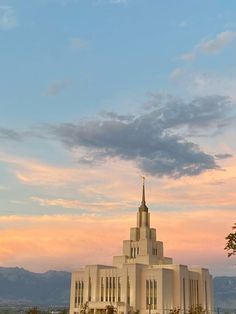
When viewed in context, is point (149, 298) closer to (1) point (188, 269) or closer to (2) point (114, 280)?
(2) point (114, 280)

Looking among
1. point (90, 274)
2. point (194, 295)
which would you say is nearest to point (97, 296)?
point (90, 274)

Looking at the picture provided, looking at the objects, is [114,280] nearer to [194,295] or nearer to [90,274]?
[90,274]

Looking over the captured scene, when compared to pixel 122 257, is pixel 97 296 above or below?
below

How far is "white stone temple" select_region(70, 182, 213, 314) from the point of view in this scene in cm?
13400

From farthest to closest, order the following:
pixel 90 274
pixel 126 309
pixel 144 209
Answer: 1. pixel 144 209
2. pixel 90 274
3. pixel 126 309

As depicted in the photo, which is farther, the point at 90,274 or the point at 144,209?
the point at 144,209

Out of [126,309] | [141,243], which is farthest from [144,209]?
[126,309]

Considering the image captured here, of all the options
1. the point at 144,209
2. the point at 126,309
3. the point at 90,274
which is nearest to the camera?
the point at 126,309

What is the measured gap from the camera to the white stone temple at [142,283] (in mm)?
134000

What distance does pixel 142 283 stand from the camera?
448ft

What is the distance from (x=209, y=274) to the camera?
153875mm

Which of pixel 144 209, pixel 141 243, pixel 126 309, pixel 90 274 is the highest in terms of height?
pixel 144 209

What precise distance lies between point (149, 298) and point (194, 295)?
16.8m

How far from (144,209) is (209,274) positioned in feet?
88.8
